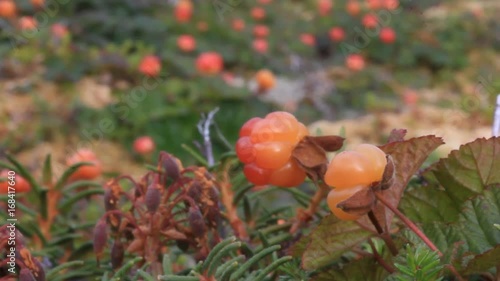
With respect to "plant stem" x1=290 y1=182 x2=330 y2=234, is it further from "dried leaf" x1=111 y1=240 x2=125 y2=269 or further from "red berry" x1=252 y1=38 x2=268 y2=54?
"red berry" x1=252 y1=38 x2=268 y2=54

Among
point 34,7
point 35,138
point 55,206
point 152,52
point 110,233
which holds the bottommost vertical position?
point 110,233

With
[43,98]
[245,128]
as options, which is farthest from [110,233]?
[43,98]

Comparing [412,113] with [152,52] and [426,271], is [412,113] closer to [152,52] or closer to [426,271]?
[152,52]

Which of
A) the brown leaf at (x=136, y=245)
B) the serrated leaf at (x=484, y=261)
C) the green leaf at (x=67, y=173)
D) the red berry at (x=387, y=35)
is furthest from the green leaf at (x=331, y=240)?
the red berry at (x=387, y=35)

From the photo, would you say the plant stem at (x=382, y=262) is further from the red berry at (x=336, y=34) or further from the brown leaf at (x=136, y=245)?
the red berry at (x=336, y=34)

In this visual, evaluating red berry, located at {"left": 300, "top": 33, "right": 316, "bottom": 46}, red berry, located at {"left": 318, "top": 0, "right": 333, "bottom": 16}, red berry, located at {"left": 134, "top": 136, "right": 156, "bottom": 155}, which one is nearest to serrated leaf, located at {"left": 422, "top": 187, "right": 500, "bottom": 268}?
red berry, located at {"left": 134, "top": 136, "right": 156, "bottom": 155}
